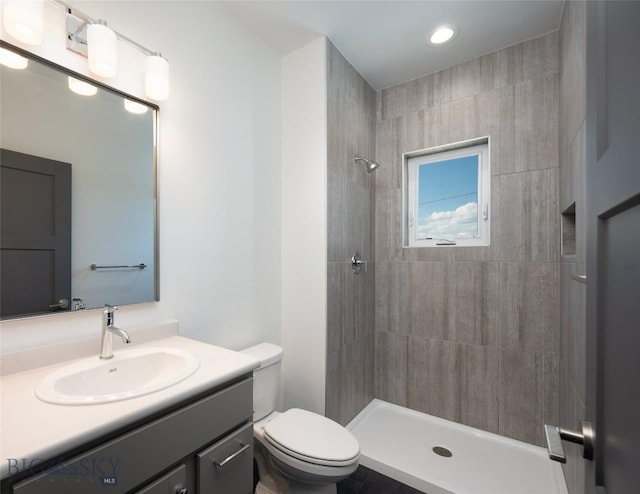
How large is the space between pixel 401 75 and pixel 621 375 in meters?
2.36

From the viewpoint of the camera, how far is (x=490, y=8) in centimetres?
160

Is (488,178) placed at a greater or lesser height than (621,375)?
greater

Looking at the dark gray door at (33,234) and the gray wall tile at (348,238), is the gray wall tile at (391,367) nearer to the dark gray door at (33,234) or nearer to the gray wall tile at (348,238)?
the gray wall tile at (348,238)

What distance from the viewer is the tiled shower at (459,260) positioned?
1.79 m

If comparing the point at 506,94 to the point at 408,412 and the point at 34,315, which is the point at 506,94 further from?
the point at 34,315

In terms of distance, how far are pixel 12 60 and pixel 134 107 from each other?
14.4 inches

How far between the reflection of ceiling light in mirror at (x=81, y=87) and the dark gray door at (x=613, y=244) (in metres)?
1.51

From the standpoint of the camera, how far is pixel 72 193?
1.08m

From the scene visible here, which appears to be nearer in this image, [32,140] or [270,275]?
[32,140]

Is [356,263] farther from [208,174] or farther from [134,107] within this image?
[134,107]

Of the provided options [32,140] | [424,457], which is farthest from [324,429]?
[32,140]

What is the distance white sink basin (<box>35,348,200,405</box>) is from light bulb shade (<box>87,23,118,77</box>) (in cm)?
106

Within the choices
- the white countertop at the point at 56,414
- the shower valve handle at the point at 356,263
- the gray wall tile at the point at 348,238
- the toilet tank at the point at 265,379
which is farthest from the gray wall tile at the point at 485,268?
the white countertop at the point at 56,414

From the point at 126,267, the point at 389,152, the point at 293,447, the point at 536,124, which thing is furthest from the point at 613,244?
the point at 389,152
